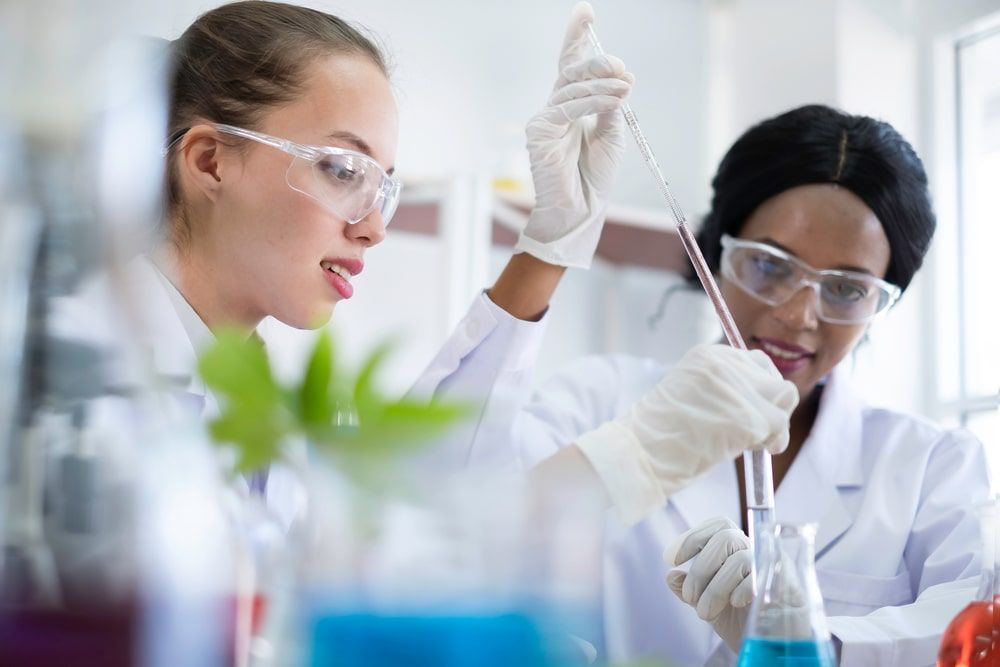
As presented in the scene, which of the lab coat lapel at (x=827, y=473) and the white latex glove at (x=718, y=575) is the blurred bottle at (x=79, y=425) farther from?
the lab coat lapel at (x=827, y=473)

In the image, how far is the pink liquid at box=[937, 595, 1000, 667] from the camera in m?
0.78

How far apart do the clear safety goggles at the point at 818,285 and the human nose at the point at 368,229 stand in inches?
27.5

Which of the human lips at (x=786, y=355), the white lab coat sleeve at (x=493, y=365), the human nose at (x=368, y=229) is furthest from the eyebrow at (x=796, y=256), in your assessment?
the human nose at (x=368, y=229)

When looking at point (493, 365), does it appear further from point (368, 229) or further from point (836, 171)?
point (836, 171)

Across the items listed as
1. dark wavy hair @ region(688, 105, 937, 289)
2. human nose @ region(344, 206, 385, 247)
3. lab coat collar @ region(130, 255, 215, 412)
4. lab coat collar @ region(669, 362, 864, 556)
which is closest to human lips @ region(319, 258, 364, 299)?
human nose @ region(344, 206, 385, 247)

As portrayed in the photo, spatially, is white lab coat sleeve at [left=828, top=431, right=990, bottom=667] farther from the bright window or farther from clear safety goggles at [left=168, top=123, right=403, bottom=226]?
the bright window

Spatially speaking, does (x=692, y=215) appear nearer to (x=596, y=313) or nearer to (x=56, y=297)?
(x=596, y=313)

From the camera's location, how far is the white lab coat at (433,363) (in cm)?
42

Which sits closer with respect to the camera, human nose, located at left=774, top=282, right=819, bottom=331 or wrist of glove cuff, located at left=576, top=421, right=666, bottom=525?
wrist of glove cuff, located at left=576, top=421, right=666, bottom=525

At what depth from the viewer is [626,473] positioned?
97 cm

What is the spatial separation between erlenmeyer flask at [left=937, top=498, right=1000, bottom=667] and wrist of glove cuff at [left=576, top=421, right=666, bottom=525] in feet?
0.86

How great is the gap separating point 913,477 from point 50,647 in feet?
A: 5.45

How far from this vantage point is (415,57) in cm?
368

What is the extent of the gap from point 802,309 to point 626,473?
96cm
